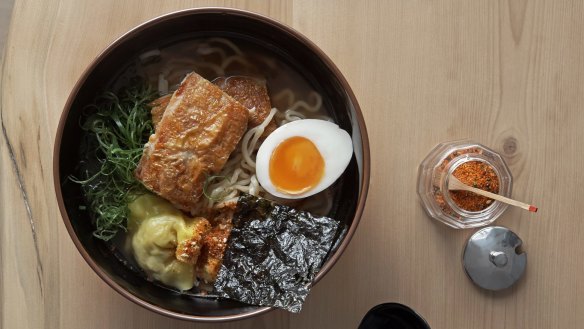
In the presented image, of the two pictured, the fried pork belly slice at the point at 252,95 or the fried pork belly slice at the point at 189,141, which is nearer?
the fried pork belly slice at the point at 189,141

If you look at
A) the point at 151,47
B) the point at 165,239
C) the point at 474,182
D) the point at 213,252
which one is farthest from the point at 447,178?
the point at 151,47

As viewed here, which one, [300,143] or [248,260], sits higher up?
[300,143]

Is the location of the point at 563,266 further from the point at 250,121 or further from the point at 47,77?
the point at 47,77

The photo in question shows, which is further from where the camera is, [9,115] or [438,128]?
[438,128]

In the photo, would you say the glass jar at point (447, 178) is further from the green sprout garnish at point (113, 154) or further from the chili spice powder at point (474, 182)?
the green sprout garnish at point (113, 154)

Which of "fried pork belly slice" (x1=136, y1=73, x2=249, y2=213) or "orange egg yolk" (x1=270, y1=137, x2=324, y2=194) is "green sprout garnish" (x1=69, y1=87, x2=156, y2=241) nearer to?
"fried pork belly slice" (x1=136, y1=73, x2=249, y2=213)

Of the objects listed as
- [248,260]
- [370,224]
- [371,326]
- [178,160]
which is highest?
[178,160]

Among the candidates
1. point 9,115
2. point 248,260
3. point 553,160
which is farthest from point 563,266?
point 9,115

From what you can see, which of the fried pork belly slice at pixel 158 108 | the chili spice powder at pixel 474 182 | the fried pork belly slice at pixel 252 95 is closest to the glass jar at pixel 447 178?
the chili spice powder at pixel 474 182
